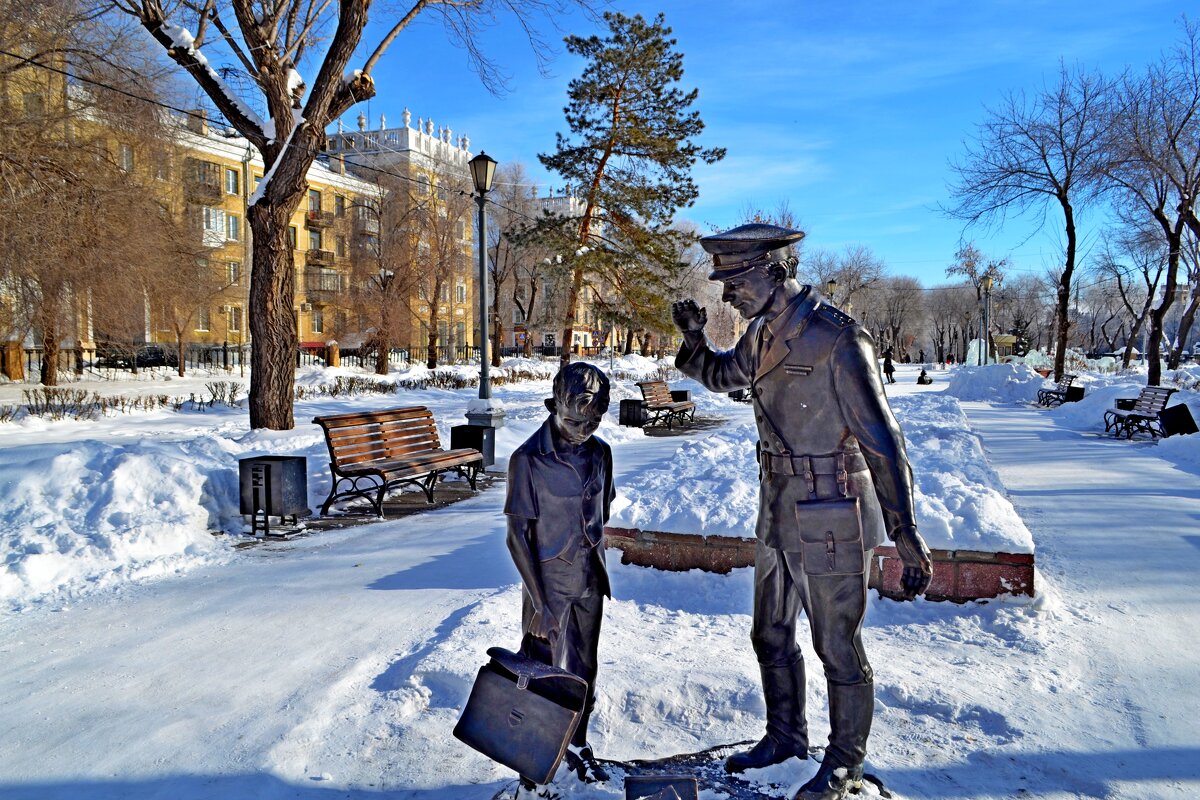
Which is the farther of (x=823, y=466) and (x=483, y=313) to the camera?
(x=483, y=313)

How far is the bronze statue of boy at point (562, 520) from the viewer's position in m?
2.62

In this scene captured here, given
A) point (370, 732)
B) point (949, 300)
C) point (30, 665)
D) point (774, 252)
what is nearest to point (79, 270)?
point (30, 665)

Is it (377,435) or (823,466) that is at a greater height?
(823,466)

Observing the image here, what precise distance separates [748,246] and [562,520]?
1.16m

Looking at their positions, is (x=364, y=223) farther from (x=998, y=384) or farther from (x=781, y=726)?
(x=781, y=726)

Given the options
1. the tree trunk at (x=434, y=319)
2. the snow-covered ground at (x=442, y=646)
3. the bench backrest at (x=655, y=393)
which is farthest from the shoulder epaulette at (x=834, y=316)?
the tree trunk at (x=434, y=319)

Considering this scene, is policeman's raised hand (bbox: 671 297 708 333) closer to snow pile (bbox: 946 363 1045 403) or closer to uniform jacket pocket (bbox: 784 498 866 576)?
uniform jacket pocket (bbox: 784 498 866 576)

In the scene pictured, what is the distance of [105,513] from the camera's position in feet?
20.4

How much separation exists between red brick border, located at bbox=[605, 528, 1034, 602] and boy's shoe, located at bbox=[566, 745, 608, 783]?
254 cm

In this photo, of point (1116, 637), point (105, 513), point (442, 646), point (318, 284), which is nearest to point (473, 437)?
point (105, 513)

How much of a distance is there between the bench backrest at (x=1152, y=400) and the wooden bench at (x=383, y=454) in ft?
40.6

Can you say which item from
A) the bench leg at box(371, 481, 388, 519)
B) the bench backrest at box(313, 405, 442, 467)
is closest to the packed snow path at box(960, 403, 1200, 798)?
the bench leg at box(371, 481, 388, 519)

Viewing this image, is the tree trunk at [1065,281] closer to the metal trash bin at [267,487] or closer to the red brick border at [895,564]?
the red brick border at [895,564]

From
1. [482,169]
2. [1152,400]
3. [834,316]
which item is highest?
[482,169]
